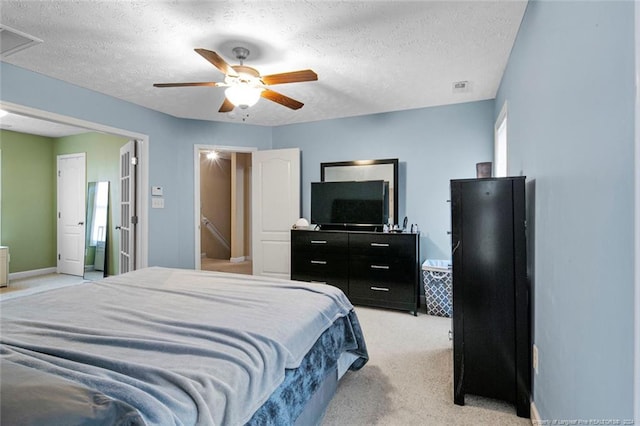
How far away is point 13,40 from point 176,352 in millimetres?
2775

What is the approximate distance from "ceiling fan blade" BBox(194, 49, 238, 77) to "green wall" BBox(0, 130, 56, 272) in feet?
17.1

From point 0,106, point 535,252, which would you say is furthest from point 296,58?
point 0,106

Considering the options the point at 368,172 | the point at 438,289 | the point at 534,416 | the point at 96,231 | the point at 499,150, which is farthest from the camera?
the point at 96,231

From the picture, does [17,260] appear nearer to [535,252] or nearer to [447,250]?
[447,250]

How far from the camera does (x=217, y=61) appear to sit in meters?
2.12

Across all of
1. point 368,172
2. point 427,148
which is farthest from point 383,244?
point 427,148

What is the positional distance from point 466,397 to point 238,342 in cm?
164

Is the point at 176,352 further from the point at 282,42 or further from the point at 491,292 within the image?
the point at 282,42

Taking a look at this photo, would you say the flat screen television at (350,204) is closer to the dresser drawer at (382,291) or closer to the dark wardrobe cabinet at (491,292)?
the dresser drawer at (382,291)

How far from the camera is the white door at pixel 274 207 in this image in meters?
4.58

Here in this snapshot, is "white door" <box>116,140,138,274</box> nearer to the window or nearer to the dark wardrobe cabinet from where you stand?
the dark wardrobe cabinet

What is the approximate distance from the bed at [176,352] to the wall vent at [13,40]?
1.87 metres

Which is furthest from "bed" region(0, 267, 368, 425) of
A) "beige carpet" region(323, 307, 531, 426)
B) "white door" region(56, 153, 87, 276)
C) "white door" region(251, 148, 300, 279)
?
"white door" region(56, 153, 87, 276)

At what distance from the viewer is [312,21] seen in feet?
7.02
